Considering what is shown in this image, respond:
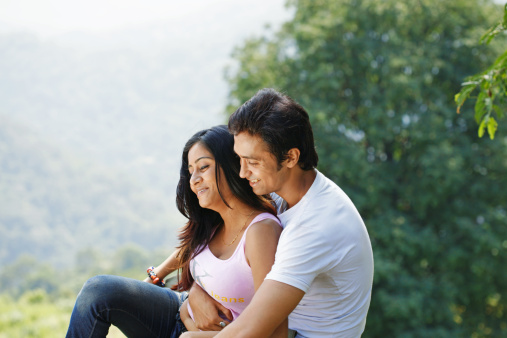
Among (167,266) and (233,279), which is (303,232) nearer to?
(233,279)

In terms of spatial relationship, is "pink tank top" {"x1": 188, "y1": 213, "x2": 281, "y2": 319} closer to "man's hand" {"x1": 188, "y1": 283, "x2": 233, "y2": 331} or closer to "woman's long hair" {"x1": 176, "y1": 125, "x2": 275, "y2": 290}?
"man's hand" {"x1": 188, "y1": 283, "x2": 233, "y2": 331}

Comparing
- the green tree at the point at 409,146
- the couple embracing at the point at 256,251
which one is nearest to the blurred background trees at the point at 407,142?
the green tree at the point at 409,146

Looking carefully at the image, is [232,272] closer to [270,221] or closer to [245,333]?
[270,221]

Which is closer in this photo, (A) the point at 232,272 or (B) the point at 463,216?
(A) the point at 232,272

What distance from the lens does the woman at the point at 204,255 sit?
1.90 metres

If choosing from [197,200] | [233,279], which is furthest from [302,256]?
[197,200]

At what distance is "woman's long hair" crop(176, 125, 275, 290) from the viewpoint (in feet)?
6.68

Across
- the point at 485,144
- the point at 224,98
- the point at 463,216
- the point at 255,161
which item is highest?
the point at 255,161

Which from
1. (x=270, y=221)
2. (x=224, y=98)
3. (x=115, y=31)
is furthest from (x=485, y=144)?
(x=115, y=31)

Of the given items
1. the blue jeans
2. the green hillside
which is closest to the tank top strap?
the blue jeans

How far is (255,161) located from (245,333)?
0.52 metres

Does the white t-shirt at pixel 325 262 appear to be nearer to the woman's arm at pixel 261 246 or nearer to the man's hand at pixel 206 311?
the woman's arm at pixel 261 246

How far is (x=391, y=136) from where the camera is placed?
11.5m

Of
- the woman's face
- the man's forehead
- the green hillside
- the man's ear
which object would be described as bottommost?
the green hillside
